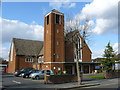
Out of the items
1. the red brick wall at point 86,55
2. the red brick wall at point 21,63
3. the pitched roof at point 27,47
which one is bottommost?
the red brick wall at point 21,63

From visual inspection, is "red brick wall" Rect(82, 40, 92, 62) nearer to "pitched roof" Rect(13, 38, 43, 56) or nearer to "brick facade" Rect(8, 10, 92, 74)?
"brick facade" Rect(8, 10, 92, 74)

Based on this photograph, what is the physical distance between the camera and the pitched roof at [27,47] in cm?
4903

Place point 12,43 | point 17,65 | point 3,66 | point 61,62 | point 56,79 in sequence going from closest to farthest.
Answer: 1. point 56,79
2. point 61,62
3. point 17,65
4. point 12,43
5. point 3,66

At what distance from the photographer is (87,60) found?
4638 cm

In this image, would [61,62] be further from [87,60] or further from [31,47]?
[31,47]

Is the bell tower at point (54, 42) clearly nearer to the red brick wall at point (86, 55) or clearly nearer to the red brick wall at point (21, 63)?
the red brick wall at point (86, 55)

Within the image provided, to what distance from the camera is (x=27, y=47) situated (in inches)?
2024

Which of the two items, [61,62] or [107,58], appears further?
[61,62]

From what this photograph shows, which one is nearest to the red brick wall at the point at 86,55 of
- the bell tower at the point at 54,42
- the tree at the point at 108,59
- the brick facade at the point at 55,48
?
the brick facade at the point at 55,48

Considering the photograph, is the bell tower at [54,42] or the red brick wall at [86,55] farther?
the red brick wall at [86,55]

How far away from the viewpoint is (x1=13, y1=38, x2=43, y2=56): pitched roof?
4903 centimetres

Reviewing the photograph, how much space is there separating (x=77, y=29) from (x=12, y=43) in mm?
35748

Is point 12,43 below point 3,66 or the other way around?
the other way around

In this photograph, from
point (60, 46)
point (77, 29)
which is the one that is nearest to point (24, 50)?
point (60, 46)
